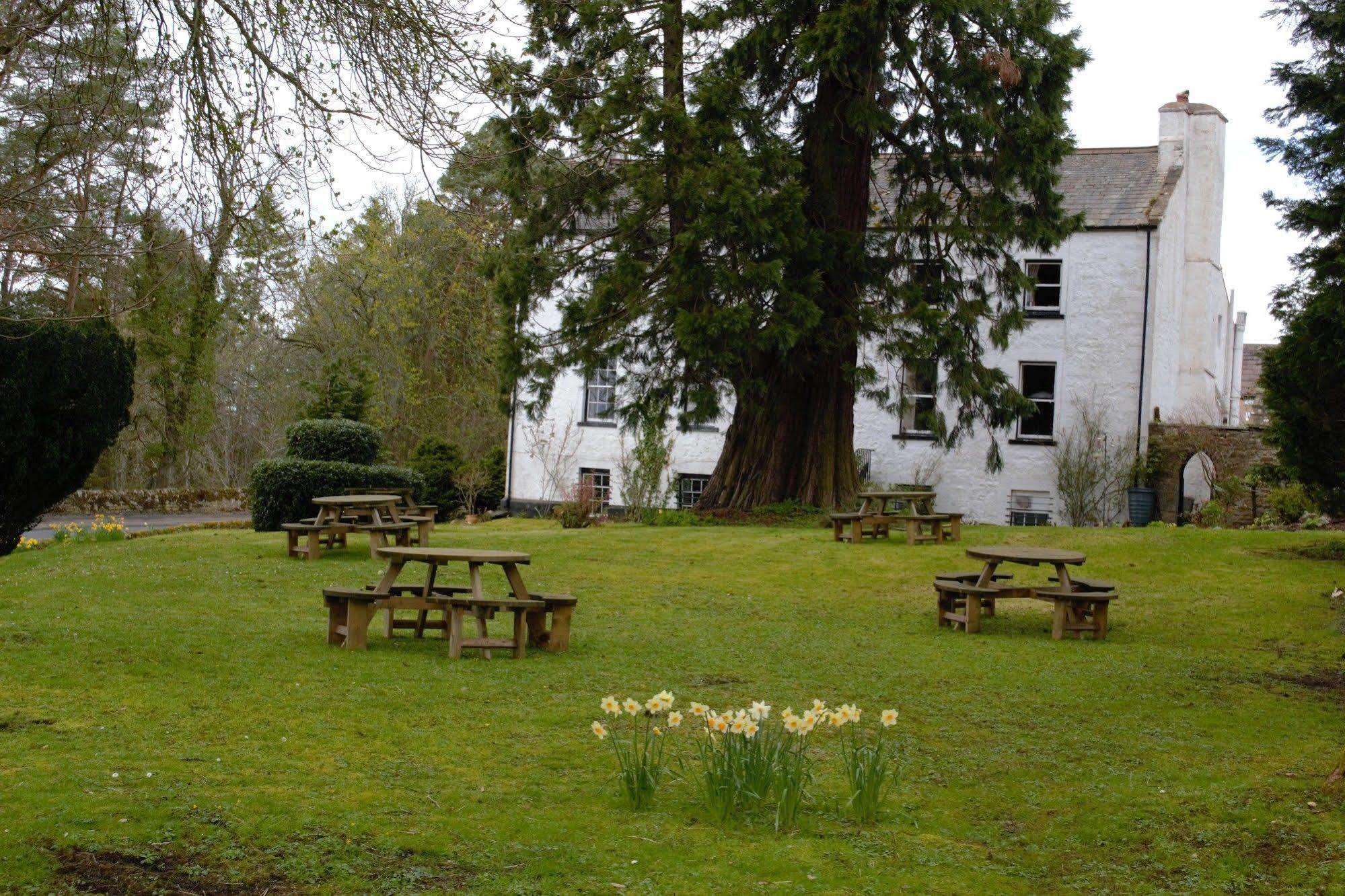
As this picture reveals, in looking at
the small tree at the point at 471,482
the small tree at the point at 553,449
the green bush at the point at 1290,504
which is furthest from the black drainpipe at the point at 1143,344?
the small tree at the point at 471,482

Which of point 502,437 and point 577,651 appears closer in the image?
point 577,651

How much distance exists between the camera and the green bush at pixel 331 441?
2188 centimetres

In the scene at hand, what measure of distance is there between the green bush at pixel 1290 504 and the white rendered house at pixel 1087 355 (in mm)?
4302

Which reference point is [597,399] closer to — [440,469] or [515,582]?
[440,469]

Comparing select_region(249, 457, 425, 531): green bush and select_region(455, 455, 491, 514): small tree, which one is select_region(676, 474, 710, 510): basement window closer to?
select_region(455, 455, 491, 514): small tree

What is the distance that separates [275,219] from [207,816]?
3912 mm

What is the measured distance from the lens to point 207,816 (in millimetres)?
5242

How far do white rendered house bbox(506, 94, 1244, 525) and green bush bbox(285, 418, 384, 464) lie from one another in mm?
6269

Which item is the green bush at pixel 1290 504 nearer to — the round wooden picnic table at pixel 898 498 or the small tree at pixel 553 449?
the round wooden picnic table at pixel 898 498

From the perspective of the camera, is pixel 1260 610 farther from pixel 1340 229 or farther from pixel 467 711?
pixel 467 711

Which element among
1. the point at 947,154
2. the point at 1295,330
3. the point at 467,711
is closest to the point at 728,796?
the point at 467,711

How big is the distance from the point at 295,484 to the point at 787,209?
882 cm

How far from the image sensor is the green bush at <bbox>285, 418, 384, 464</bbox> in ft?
71.8

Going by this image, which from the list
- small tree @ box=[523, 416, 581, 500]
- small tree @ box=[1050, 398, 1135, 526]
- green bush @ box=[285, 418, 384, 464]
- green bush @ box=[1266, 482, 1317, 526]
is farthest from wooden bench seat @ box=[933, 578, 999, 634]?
small tree @ box=[523, 416, 581, 500]
